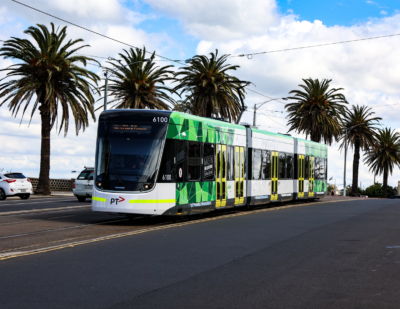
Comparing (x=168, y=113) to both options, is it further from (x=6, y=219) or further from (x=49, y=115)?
(x=49, y=115)

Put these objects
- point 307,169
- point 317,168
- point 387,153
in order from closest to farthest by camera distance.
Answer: point 307,169
point 317,168
point 387,153

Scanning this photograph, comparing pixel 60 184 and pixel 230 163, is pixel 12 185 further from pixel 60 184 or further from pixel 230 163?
pixel 60 184

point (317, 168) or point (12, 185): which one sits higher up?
point (317, 168)

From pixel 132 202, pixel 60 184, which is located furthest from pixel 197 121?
pixel 60 184

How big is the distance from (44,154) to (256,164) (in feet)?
63.4

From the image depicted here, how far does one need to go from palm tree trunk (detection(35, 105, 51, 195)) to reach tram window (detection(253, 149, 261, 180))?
18.5m

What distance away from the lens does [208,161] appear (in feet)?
63.2

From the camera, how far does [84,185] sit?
29.6 meters

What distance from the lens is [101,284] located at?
7.62 m

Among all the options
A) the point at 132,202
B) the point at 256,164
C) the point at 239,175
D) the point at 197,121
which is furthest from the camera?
the point at 256,164

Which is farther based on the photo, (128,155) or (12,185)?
(12,185)

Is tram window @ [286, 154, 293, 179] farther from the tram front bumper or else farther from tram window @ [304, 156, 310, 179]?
the tram front bumper

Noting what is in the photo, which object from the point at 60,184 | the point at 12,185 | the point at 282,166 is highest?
the point at 282,166

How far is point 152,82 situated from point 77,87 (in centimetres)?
571
